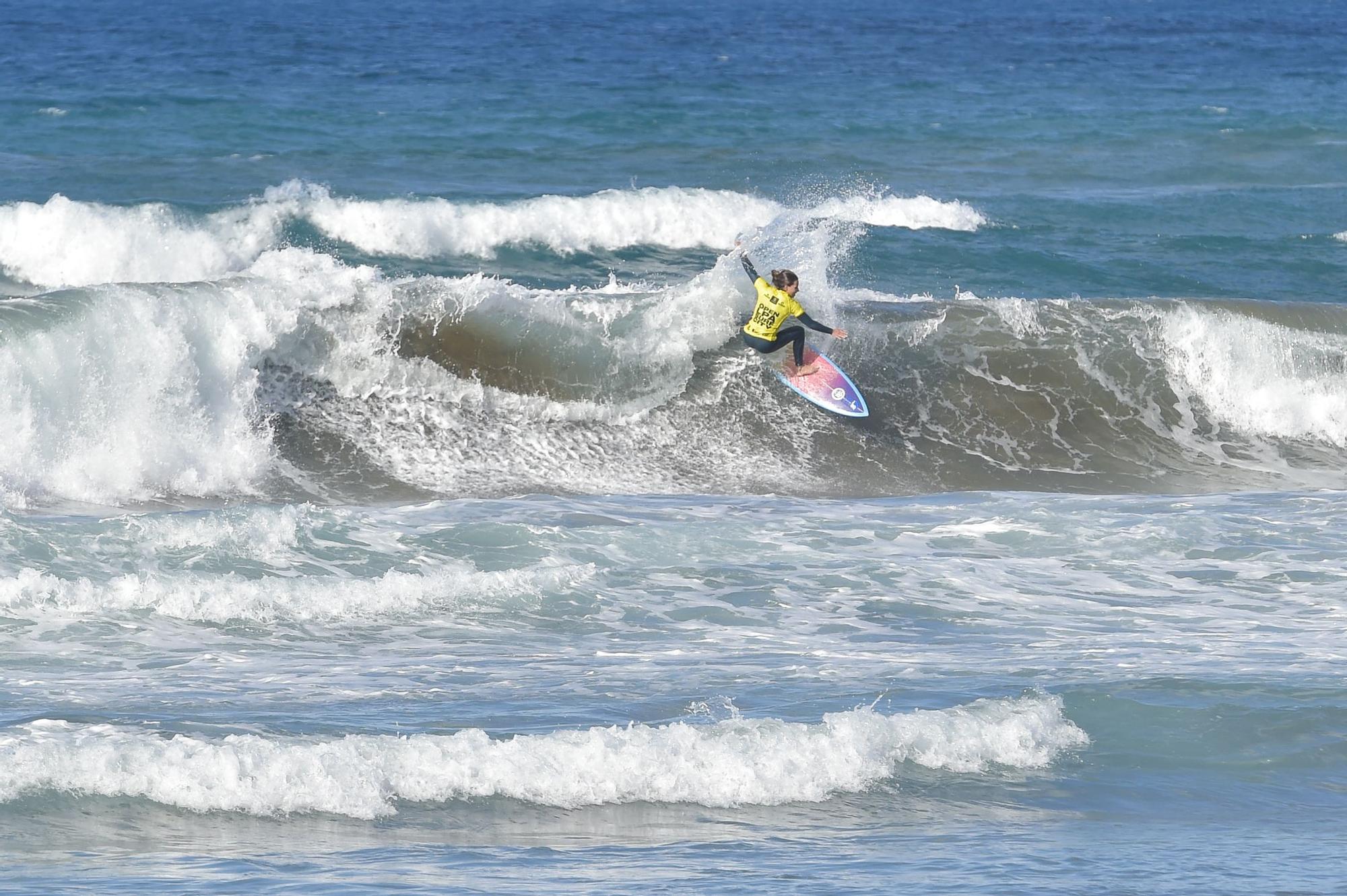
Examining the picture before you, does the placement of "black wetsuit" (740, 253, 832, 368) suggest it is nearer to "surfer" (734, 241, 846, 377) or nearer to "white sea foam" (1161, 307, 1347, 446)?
"surfer" (734, 241, 846, 377)

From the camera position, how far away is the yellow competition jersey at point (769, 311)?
15.2 m

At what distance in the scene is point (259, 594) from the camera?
9.91 meters

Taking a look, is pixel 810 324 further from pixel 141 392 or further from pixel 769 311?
pixel 141 392

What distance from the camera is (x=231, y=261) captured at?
901 inches

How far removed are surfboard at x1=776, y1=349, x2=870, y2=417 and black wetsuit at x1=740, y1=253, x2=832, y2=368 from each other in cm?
20

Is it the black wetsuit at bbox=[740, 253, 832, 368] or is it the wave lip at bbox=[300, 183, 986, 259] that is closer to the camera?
the black wetsuit at bbox=[740, 253, 832, 368]

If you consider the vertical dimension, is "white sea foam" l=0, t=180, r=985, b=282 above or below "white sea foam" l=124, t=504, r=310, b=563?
above

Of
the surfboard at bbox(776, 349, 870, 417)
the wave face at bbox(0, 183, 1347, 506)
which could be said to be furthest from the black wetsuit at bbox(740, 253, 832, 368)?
the wave face at bbox(0, 183, 1347, 506)

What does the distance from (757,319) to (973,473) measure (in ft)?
8.17

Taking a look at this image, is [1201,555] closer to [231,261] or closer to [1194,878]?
[1194,878]

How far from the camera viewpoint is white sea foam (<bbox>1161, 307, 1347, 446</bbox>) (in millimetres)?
16719

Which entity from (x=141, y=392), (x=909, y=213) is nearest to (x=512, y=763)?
(x=141, y=392)

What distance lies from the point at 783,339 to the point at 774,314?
341 mm

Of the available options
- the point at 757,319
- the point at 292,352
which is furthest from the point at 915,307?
the point at 292,352
